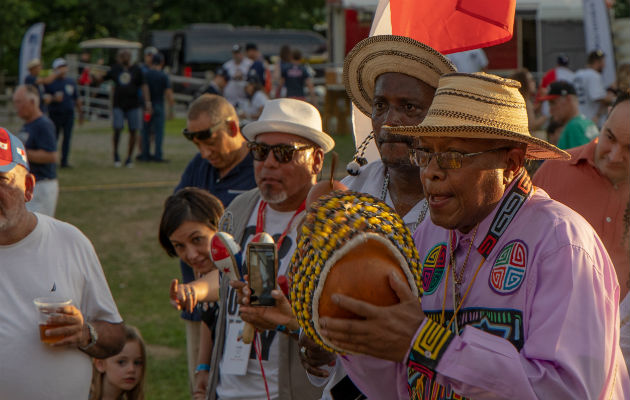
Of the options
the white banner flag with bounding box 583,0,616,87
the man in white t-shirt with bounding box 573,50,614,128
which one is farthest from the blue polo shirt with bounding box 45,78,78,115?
the white banner flag with bounding box 583,0,616,87

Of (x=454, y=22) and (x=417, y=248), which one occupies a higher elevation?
(x=454, y=22)

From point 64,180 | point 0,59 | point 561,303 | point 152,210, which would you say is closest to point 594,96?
point 152,210

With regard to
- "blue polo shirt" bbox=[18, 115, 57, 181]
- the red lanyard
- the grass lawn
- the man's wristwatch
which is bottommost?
the grass lawn

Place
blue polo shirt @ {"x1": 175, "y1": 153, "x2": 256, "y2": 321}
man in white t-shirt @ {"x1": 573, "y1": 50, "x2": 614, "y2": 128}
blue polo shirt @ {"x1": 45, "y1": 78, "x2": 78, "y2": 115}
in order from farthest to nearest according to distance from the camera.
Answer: blue polo shirt @ {"x1": 45, "y1": 78, "x2": 78, "y2": 115} → man in white t-shirt @ {"x1": 573, "y1": 50, "x2": 614, "y2": 128} → blue polo shirt @ {"x1": 175, "y1": 153, "x2": 256, "y2": 321}

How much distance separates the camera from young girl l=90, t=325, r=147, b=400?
5020 mm

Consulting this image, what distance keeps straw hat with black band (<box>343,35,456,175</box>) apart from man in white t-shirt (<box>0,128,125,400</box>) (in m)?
1.41

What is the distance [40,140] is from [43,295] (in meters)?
5.58

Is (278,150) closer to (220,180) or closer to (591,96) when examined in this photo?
(220,180)

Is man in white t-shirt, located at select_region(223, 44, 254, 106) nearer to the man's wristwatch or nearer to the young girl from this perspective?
the young girl

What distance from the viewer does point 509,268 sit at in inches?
89.1

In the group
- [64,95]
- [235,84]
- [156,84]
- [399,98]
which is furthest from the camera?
[235,84]

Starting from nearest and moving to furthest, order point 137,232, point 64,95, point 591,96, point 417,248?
point 417,248 < point 137,232 < point 591,96 < point 64,95

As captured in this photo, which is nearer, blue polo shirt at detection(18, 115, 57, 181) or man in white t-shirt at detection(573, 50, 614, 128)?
blue polo shirt at detection(18, 115, 57, 181)

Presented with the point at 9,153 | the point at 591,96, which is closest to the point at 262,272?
the point at 9,153
